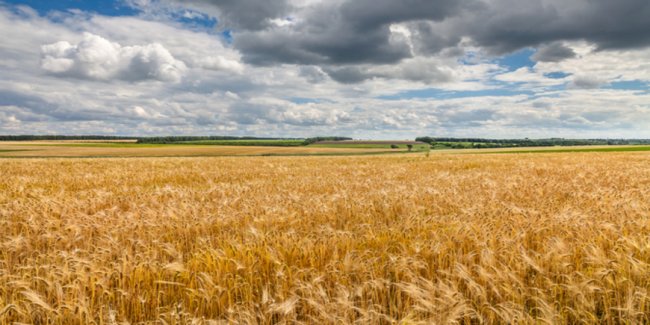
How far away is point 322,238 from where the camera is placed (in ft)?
13.1

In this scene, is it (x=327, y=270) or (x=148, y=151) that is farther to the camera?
(x=148, y=151)

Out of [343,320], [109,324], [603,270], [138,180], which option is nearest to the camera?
[343,320]

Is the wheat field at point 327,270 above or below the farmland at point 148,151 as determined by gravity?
above

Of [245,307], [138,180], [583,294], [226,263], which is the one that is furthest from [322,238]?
[138,180]

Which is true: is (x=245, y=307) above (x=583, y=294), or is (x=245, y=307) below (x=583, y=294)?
below

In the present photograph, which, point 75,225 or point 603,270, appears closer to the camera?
point 603,270

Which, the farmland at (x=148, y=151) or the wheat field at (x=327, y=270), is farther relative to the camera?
the farmland at (x=148, y=151)

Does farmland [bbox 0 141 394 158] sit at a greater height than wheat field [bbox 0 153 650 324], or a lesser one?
lesser

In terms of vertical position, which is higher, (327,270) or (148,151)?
(327,270)

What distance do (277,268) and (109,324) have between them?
1.42 meters

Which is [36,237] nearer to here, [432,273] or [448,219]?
[432,273]

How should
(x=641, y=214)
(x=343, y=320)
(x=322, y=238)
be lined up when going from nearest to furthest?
1. (x=343, y=320)
2. (x=322, y=238)
3. (x=641, y=214)

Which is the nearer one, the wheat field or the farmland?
the wheat field

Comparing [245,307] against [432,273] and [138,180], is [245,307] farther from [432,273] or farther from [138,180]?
[138,180]
